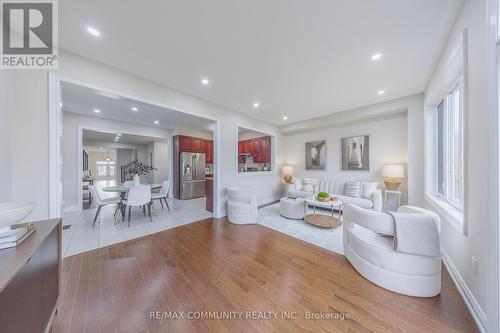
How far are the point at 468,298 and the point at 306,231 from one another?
6.42 feet

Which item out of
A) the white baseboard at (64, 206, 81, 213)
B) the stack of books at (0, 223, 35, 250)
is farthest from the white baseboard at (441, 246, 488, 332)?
the white baseboard at (64, 206, 81, 213)

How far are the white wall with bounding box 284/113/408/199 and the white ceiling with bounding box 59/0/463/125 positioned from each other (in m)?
1.18

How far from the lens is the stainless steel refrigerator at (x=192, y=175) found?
20.3 ft

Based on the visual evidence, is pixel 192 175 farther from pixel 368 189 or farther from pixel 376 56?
pixel 376 56

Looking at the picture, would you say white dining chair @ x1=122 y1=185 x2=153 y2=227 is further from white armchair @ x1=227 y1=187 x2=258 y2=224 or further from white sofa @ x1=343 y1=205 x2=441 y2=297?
white sofa @ x1=343 y1=205 x2=441 y2=297

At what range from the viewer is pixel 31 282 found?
103 cm

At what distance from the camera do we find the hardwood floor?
140 cm

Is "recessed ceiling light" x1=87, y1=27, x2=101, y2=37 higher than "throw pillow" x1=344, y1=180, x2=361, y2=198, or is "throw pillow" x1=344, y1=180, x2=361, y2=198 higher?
"recessed ceiling light" x1=87, y1=27, x2=101, y2=37

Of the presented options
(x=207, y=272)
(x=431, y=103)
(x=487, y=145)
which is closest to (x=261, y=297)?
(x=207, y=272)

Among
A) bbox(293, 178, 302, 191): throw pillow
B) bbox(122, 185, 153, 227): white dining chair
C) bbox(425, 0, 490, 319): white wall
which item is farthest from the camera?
bbox(293, 178, 302, 191): throw pillow

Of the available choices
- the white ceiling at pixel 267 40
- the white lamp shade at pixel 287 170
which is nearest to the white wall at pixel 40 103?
the white ceiling at pixel 267 40

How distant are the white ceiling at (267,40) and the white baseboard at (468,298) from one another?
276cm

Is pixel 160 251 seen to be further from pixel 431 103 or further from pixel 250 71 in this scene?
pixel 431 103

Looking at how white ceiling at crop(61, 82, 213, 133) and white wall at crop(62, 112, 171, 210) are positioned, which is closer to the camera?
white ceiling at crop(61, 82, 213, 133)
